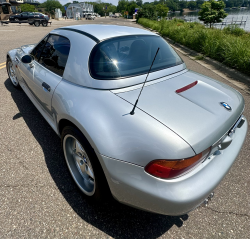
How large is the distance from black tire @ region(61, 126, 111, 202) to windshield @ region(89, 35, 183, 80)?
62 centimetres

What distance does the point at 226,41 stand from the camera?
7.74m

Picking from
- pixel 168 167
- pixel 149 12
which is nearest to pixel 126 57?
pixel 168 167

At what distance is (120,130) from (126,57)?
1.00 m

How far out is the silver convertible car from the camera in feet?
4.38

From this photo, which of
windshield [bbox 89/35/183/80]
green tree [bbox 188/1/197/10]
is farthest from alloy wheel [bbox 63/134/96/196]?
green tree [bbox 188/1/197/10]

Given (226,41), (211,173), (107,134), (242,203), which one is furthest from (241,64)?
(107,134)

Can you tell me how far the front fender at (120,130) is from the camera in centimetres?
130

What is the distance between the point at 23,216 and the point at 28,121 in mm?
1867

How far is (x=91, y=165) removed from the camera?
162cm

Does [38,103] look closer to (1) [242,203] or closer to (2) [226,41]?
(1) [242,203]

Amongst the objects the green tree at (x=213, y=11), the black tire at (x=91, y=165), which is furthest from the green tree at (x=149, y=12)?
the black tire at (x=91, y=165)

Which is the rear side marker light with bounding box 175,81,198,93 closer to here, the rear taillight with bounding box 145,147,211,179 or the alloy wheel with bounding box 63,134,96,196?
the rear taillight with bounding box 145,147,211,179

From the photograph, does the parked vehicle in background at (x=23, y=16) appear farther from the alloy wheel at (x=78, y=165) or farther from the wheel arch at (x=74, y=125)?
the alloy wheel at (x=78, y=165)

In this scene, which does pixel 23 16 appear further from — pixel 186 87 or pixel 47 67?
pixel 186 87
